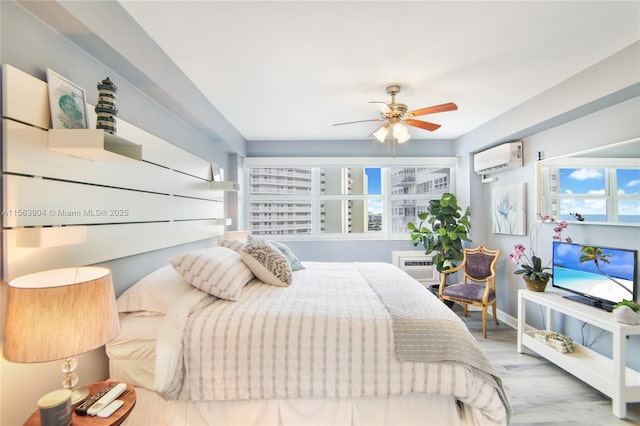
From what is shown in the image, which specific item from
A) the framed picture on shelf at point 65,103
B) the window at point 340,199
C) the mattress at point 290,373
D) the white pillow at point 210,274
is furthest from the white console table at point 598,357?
the framed picture on shelf at point 65,103

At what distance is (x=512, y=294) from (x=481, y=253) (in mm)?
572

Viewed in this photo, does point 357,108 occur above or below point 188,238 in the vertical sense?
above

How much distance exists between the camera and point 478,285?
11.3 ft

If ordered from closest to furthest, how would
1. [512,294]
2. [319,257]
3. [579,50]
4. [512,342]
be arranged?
[579,50] < [512,342] < [512,294] < [319,257]

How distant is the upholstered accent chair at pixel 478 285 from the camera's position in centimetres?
318

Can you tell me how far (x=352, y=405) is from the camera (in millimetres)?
1488

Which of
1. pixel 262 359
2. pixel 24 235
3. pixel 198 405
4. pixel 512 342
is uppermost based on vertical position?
pixel 24 235

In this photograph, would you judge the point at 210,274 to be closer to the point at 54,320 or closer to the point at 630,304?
the point at 54,320

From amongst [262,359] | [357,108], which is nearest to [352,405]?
[262,359]

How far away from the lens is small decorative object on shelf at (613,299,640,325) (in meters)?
1.88

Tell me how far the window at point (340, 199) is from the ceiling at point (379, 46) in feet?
5.50

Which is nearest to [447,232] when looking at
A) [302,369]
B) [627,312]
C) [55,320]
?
[627,312]

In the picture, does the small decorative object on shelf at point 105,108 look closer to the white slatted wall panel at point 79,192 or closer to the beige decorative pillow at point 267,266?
the white slatted wall panel at point 79,192

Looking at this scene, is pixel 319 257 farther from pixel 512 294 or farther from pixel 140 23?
pixel 140 23
